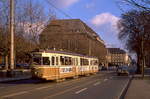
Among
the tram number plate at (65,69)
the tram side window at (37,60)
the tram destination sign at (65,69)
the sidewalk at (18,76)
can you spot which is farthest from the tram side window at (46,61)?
the sidewalk at (18,76)

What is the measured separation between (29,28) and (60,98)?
35242 millimetres

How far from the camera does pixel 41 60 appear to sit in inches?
1055

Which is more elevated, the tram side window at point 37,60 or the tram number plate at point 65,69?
the tram side window at point 37,60

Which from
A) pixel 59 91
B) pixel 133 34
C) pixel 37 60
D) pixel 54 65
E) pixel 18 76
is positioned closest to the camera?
pixel 59 91

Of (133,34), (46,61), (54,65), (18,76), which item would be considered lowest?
(18,76)

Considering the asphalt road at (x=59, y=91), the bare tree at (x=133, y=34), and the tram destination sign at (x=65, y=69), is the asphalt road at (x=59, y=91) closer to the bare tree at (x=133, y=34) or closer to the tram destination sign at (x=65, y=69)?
the tram destination sign at (x=65, y=69)

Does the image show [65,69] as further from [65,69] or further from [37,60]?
[37,60]

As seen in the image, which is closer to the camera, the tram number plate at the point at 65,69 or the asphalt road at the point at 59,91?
the asphalt road at the point at 59,91

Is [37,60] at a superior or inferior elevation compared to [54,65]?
superior

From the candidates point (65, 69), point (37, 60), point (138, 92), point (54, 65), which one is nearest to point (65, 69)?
point (65, 69)

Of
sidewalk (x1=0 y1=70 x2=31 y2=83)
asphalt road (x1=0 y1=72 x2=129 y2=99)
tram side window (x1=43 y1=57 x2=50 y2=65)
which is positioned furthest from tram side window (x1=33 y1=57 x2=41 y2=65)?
sidewalk (x1=0 y1=70 x2=31 y2=83)

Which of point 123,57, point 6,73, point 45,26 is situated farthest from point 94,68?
point 123,57

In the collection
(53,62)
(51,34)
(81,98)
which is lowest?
(81,98)

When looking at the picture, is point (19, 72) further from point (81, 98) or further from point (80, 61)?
point (81, 98)
